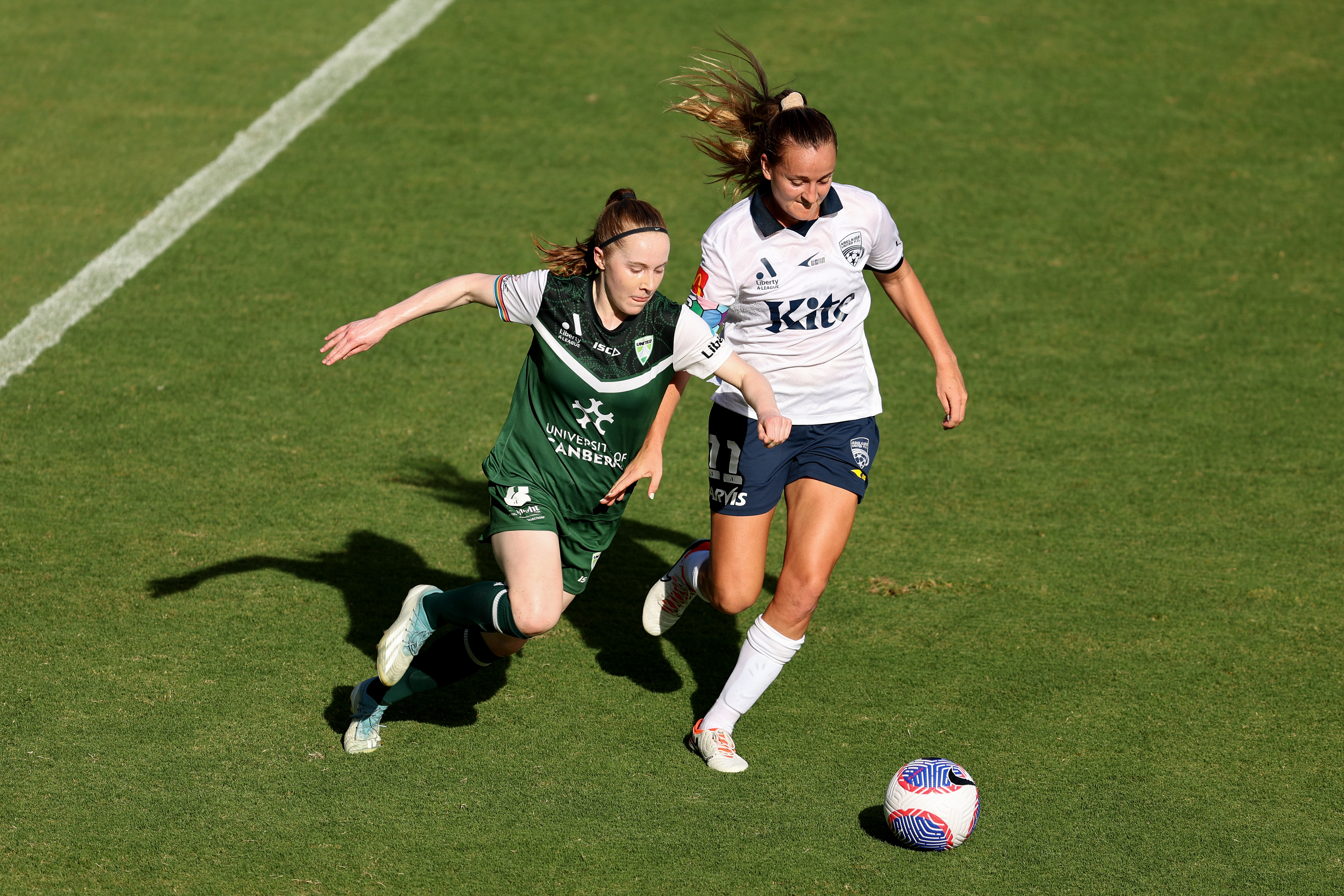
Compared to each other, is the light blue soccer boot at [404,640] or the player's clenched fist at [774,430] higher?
the player's clenched fist at [774,430]

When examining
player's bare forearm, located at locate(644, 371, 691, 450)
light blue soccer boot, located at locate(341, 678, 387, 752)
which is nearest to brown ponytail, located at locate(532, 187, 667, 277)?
player's bare forearm, located at locate(644, 371, 691, 450)

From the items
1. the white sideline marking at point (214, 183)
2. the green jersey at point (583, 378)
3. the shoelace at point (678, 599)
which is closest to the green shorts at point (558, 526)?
the green jersey at point (583, 378)

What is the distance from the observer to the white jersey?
16.1ft

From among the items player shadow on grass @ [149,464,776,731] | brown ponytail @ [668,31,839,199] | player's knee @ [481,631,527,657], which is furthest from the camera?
player shadow on grass @ [149,464,776,731]

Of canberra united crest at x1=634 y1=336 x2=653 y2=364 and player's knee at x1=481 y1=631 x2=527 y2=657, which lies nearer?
canberra united crest at x1=634 y1=336 x2=653 y2=364

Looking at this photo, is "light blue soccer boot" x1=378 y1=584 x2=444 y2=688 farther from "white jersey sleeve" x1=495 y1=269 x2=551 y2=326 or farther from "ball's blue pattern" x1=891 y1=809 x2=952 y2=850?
"ball's blue pattern" x1=891 y1=809 x2=952 y2=850

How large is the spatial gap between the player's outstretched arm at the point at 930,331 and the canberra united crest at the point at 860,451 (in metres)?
0.38

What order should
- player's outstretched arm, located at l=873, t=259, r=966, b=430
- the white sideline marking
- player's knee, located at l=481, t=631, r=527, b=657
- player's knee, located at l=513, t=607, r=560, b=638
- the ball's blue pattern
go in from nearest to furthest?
the ball's blue pattern < player's knee, located at l=513, t=607, r=560, b=638 < player's knee, located at l=481, t=631, r=527, b=657 < player's outstretched arm, located at l=873, t=259, r=966, b=430 < the white sideline marking

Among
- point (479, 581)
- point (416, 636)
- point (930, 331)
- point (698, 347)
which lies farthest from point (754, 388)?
point (479, 581)

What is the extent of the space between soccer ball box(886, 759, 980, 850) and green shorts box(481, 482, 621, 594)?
1.37 metres

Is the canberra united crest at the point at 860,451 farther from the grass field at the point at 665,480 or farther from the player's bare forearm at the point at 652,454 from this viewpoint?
the grass field at the point at 665,480

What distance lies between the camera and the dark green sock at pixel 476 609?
15.1 feet

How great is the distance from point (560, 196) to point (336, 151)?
6.55 ft

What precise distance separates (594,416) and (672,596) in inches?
50.0
